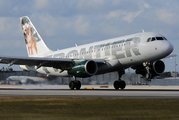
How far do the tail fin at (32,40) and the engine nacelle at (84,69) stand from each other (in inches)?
564

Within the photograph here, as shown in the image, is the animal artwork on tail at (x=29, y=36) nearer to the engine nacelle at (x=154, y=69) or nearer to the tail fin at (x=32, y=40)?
the tail fin at (x=32, y=40)

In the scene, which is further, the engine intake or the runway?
the engine intake

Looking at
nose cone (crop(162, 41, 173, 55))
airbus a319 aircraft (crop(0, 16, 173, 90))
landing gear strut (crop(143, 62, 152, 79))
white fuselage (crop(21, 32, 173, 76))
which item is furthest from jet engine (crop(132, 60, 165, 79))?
nose cone (crop(162, 41, 173, 55))

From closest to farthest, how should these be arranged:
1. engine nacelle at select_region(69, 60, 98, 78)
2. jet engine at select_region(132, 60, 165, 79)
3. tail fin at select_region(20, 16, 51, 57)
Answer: engine nacelle at select_region(69, 60, 98, 78), jet engine at select_region(132, 60, 165, 79), tail fin at select_region(20, 16, 51, 57)

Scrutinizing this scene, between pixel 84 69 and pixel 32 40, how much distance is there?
18.4 m

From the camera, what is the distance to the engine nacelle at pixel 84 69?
35.5 meters

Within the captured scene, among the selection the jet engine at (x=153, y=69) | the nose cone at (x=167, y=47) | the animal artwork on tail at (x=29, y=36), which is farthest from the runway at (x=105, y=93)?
the animal artwork on tail at (x=29, y=36)

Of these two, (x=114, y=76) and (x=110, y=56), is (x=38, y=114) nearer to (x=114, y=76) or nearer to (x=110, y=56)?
(x=110, y=56)

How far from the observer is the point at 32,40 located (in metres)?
51.1

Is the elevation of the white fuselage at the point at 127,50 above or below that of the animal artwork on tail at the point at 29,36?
below

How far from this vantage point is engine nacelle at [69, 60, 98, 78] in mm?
35469

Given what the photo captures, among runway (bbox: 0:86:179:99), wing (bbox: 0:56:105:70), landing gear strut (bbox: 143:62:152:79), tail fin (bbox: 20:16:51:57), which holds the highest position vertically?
tail fin (bbox: 20:16:51:57)

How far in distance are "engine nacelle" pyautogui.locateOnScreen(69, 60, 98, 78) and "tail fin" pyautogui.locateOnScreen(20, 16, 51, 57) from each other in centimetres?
1432

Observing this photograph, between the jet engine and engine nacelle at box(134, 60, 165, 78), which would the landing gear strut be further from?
engine nacelle at box(134, 60, 165, 78)
